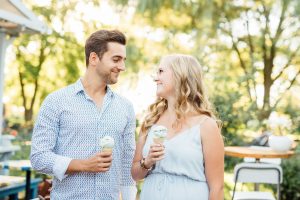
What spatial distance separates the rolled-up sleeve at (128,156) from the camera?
8.57 feet

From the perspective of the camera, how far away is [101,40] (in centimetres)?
252

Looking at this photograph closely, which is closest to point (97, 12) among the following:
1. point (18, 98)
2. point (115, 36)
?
point (18, 98)

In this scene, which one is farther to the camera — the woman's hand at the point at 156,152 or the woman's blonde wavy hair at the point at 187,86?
the woman's blonde wavy hair at the point at 187,86

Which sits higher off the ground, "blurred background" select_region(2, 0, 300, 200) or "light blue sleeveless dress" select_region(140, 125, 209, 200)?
"blurred background" select_region(2, 0, 300, 200)

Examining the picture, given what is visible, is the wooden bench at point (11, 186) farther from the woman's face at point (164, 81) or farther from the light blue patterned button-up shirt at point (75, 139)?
the woman's face at point (164, 81)

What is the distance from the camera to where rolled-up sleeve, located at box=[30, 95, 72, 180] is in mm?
2312

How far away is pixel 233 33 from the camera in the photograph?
1225 cm

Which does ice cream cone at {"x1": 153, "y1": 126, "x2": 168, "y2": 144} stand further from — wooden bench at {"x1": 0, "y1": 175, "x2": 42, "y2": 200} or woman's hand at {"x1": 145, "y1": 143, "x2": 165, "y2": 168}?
wooden bench at {"x1": 0, "y1": 175, "x2": 42, "y2": 200}

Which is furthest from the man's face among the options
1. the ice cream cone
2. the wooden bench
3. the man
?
the wooden bench

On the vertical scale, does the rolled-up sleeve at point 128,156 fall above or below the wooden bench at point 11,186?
above

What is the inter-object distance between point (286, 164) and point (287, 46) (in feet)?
17.0

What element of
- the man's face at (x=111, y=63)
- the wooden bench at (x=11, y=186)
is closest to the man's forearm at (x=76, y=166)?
the man's face at (x=111, y=63)

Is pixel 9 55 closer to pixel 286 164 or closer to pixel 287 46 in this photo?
pixel 287 46

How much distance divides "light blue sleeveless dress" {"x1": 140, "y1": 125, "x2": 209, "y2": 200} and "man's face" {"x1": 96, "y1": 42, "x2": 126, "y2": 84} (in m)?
0.38
